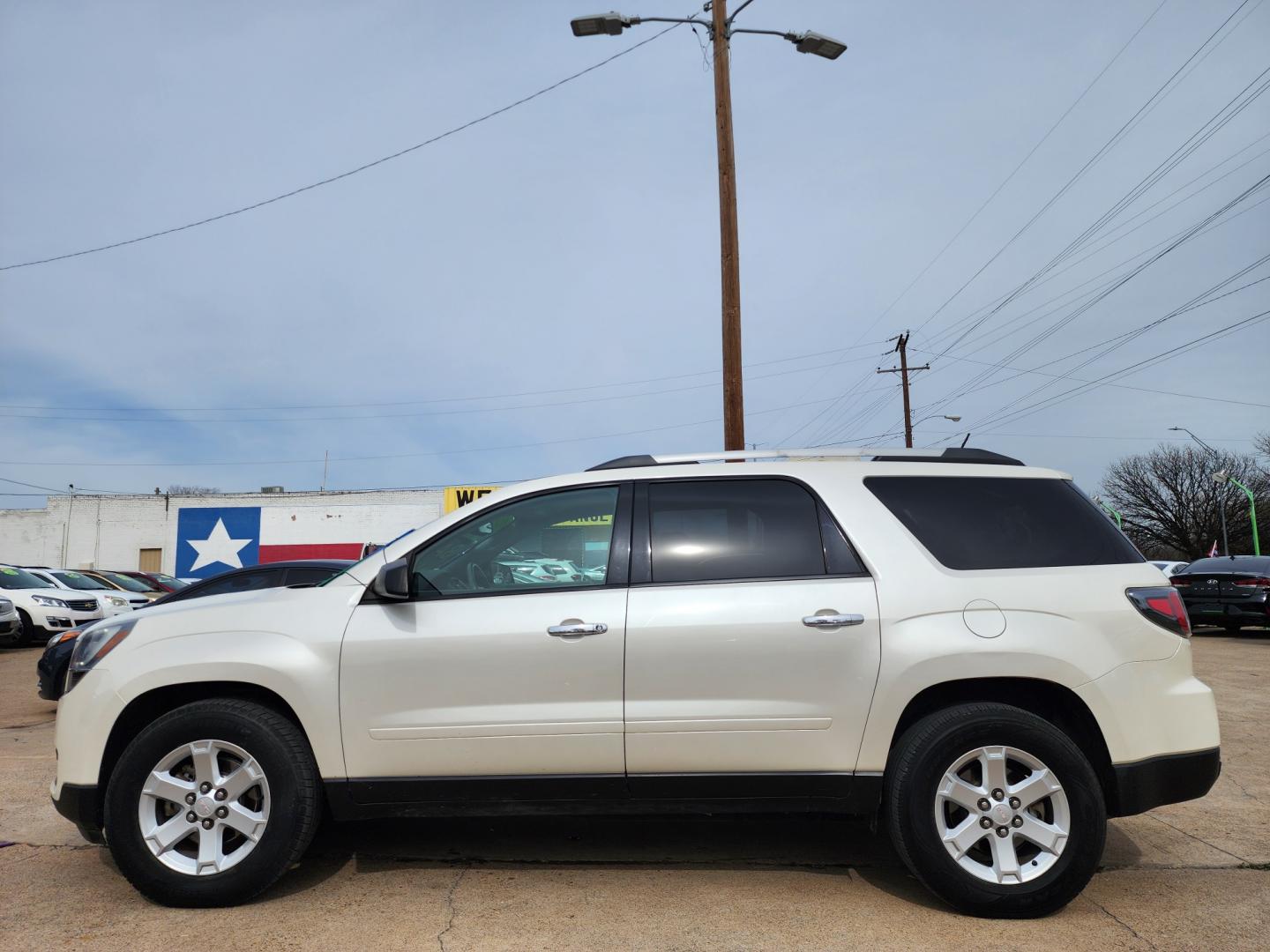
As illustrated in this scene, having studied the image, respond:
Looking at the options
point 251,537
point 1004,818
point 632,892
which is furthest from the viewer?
point 251,537

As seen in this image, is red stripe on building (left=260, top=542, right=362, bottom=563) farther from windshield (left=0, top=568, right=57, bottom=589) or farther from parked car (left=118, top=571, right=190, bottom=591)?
windshield (left=0, top=568, right=57, bottom=589)

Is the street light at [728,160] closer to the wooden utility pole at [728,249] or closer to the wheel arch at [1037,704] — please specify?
the wooden utility pole at [728,249]

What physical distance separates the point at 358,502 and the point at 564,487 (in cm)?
3985

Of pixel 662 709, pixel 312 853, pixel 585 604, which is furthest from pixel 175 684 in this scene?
pixel 662 709

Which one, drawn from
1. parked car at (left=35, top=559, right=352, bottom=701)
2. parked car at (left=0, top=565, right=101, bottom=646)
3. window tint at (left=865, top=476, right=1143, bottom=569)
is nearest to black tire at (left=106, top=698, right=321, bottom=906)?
window tint at (left=865, top=476, right=1143, bottom=569)

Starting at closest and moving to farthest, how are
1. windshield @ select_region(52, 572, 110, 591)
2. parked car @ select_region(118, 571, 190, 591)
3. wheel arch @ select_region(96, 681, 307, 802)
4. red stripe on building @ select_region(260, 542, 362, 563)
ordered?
wheel arch @ select_region(96, 681, 307, 802) → windshield @ select_region(52, 572, 110, 591) → parked car @ select_region(118, 571, 190, 591) → red stripe on building @ select_region(260, 542, 362, 563)

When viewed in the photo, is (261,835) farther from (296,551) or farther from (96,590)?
(296,551)

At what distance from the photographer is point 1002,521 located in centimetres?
410

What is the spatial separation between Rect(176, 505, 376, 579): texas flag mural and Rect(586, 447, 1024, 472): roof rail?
35665 millimetres

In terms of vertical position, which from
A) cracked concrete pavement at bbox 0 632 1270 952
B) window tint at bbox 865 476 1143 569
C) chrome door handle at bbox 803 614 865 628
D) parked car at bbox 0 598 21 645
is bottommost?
cracked concrete pavement at bbox 0 632 1270 952

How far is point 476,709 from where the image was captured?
12.4ft

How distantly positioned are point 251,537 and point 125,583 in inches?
731

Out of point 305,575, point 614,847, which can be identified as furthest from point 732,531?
point 305,575

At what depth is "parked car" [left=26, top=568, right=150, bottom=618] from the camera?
16.1 meters
